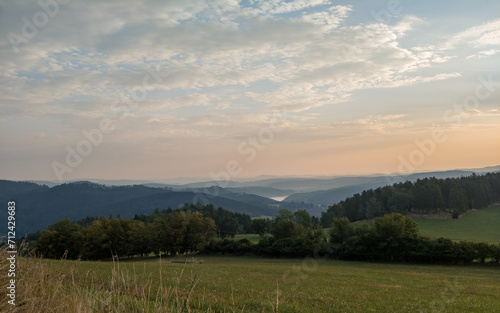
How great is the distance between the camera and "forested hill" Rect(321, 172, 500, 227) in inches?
5059

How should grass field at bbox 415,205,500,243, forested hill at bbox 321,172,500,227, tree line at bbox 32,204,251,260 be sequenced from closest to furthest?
1. tree line at bbox 32,204,251,260
2. grass field at bbox 415,205,500,243
3. forested hill at bbox 321,172,500,227

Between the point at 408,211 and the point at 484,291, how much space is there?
117 metres

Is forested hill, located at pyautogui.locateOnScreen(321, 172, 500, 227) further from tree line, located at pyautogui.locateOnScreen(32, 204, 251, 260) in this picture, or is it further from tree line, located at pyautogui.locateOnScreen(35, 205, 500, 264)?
tree line, located at pyautogui.locateOnScreen(32, 204, 251, 260)

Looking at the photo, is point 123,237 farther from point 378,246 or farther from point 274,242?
point 378,246

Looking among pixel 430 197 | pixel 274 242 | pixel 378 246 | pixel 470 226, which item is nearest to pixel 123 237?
pixel 274 242

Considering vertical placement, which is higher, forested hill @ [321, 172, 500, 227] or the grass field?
forested hill @ [321, 172, 500, 227]

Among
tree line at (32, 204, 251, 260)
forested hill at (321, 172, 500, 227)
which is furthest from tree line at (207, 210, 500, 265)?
forested hill at (321, 172, 500, 227)

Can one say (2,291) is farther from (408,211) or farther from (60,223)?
(408,211)

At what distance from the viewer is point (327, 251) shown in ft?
221

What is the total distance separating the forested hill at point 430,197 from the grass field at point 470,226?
17.3ft

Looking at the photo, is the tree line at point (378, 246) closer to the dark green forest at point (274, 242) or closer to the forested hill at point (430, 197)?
the dark green forest at point (274, 242)

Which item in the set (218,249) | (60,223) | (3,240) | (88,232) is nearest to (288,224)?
(218,249)

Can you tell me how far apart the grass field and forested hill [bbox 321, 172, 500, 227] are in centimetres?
528

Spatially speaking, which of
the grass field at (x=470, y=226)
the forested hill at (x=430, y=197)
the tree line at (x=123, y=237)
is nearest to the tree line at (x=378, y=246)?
the tree line at (x=123, y=237)
